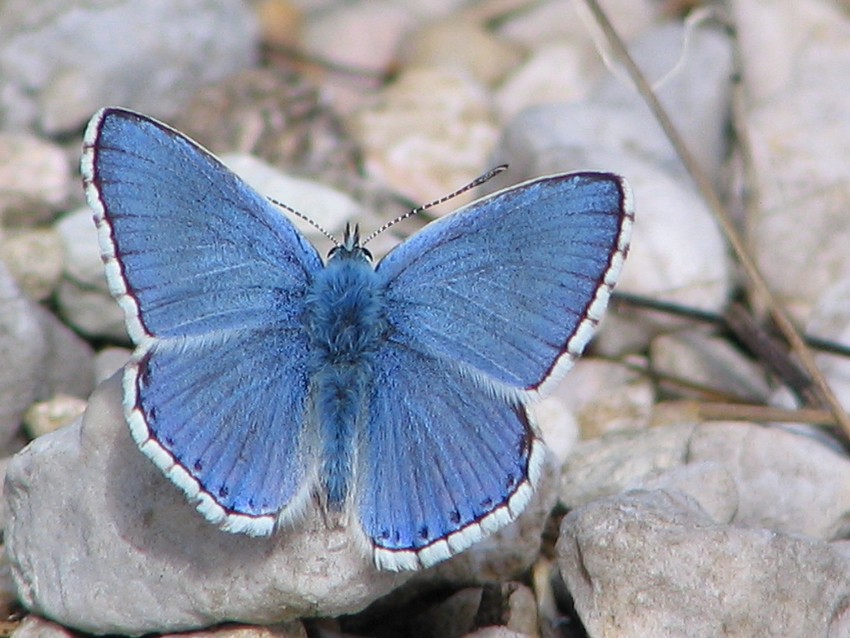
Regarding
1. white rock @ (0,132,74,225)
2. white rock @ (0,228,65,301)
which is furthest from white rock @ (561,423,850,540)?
white rock @ (0,132,74,225)

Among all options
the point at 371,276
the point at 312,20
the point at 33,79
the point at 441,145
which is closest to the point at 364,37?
the point at 312,20

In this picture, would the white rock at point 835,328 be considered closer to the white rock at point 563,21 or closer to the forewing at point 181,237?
the forewing at point 181,237

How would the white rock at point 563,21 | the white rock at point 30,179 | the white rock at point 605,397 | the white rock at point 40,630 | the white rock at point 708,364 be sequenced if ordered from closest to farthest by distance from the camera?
the white rock at point 40,630 < the white rock at point 605,397 < the white rock at point 708,364 < the white rock at point 30,179 < the white rock at point 563,21

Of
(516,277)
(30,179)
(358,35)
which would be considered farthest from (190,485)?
(358,35)

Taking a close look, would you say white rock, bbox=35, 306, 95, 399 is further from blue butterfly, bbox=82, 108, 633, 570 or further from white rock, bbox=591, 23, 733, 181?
white rock, bbox=591, 23, 733, 181

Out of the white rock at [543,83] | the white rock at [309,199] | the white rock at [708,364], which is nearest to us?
the white rock at [708,364]

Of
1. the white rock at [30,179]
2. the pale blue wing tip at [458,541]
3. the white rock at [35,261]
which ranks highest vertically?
the white rock at [30,179]

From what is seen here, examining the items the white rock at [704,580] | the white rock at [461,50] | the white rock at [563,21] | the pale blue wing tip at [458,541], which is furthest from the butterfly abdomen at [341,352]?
the white rock at [563,21]
